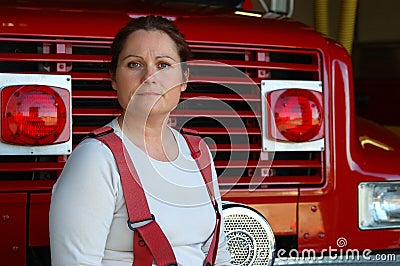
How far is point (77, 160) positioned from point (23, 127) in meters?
0.56

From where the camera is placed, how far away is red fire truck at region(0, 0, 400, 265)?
8.01ft

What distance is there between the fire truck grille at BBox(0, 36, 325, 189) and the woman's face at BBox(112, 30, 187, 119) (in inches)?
19.0

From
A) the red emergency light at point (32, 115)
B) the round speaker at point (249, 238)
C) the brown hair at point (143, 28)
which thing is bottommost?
the round speaker at point (249, 238)

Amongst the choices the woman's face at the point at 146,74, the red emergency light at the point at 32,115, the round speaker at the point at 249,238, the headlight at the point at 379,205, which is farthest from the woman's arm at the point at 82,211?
the headlight at the point at 379,205

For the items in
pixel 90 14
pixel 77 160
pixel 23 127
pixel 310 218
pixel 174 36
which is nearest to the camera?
pixel 77 160

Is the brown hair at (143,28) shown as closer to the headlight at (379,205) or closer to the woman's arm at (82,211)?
the woman's arm at (82,211)

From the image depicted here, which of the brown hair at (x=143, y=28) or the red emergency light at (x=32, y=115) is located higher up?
the brown hair at (x=143, y=28)

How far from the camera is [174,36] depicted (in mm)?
2064

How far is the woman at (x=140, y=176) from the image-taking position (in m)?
1.84

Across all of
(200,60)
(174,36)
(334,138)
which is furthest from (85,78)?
(334,138)

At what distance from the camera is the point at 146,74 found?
6.52 feet

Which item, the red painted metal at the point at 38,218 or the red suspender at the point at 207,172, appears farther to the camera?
the red painted metal at the point at 38,218

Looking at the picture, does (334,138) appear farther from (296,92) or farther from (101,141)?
(101,141)

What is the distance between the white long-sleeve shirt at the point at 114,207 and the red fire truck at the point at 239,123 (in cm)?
49
